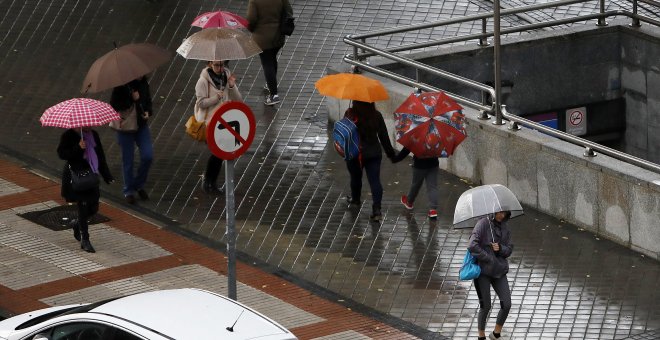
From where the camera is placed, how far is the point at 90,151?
15.1 metres

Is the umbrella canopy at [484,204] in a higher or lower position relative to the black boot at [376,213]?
higher

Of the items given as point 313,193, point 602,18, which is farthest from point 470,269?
point 602,18

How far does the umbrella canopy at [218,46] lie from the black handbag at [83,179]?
2.35m

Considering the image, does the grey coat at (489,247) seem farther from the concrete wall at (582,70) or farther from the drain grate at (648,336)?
the concrete wall at (582,70)

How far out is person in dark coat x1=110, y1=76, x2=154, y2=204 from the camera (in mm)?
16438

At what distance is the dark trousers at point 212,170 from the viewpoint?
55.7 ft

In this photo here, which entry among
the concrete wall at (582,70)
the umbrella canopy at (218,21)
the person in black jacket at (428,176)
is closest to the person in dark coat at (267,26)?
the umbrella canopy at (218,21)

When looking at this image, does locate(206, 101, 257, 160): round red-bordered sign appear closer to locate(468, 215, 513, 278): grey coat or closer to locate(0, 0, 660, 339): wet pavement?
locate(468, 215, 513, 278): grey coat

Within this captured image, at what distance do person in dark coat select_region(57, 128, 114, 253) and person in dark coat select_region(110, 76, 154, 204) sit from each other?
133cm

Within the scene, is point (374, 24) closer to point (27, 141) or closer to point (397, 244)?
point (27, 141)

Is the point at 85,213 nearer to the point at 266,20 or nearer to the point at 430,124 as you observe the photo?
the point at 430,124

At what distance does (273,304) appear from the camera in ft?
45.6

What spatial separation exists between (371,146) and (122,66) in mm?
2850

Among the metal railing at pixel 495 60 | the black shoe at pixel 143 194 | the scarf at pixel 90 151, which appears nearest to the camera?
the scarf at pixel 90 151
